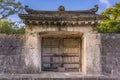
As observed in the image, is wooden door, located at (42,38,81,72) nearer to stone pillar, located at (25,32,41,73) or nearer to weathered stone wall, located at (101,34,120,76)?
stone pillar, located at (25,32,41,73)

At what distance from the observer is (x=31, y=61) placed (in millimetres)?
8055

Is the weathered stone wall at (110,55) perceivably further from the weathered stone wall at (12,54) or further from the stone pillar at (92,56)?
the weathered stone wall at (12,54)

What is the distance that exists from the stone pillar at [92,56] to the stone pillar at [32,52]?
1.98 meters

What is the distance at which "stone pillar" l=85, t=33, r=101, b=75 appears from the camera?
802 cm

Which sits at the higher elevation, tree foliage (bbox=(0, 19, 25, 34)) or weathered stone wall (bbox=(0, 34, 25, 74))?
tree foliage (bbox=(0, 19, 25, 34))

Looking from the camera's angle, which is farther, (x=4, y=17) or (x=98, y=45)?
(x=4, y=17)

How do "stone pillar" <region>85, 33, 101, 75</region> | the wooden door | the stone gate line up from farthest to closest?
1. the wooden door
2. "stone pillar" <region>85, 33, 101, 75</region>
3. the stone gate

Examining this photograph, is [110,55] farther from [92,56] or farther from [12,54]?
[12,54]

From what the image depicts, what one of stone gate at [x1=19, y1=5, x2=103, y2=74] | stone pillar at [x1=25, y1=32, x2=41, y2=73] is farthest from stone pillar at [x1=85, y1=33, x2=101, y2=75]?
stone pillar at [x1=25, y1=32, x2=41, y2=73]

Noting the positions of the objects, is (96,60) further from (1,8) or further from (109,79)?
(1,8)

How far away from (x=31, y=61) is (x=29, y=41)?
795 millimetres

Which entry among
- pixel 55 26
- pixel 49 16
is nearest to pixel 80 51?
pixel 55 26

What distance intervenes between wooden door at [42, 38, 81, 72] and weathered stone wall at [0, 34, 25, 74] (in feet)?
4.63

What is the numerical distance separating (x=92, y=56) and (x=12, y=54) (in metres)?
3.18
